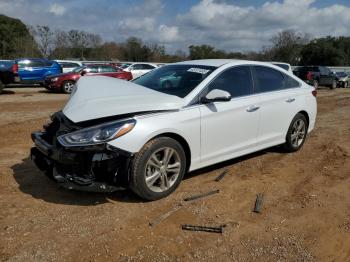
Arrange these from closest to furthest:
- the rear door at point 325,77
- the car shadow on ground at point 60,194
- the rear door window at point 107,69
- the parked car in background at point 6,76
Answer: the car shadow on ground at point 60,194 < the parked car in background at point 6,76 < the rear door window at point 107,69 < the rear door at point 325,77

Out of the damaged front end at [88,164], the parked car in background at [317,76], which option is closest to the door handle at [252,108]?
the damaged front end at [88,164]

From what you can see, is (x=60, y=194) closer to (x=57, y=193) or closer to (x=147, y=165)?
(x=57, y=193)

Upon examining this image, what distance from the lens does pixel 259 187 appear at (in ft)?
16.7

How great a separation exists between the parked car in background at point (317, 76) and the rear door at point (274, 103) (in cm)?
2150

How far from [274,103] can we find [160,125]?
7.68 ft

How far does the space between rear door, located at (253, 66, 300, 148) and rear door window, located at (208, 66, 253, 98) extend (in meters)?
0.17

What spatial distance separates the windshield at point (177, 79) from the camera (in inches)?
200

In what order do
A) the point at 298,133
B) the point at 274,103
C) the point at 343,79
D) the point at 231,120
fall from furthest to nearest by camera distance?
the point at 343,79
the point at 298,133
the point at 274,103
the point at 231,120

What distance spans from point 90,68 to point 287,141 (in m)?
14.6

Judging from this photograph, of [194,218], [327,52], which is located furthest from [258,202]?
[327,52]

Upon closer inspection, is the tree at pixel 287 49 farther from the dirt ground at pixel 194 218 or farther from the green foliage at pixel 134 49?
the dirt ground at pixel 194 218

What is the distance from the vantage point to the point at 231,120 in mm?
5195

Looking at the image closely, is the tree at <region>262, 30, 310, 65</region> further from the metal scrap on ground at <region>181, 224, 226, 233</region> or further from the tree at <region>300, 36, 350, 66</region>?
the metal scrap on ground at <region>181, 224, 226, 233</region>

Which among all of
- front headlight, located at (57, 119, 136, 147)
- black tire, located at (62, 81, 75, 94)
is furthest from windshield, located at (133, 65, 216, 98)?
black tire, located at (62, 81, 75, 94)
